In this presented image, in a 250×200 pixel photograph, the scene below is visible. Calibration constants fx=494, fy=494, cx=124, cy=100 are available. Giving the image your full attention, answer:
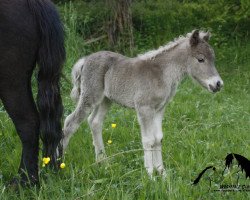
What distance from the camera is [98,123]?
18.7 ft

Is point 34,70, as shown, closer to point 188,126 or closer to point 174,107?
point 188,126

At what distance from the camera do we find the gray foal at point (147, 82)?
5082 millimetres

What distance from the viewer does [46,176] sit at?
465cm

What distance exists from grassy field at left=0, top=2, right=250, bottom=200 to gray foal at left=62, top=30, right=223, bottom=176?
0.86 ft

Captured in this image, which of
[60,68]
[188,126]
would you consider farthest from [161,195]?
[188,126]

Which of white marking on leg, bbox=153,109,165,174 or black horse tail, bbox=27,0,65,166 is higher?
black horse tail, bbox=27,0,65,166

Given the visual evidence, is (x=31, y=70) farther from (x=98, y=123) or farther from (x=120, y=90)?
(x=98, y=123)

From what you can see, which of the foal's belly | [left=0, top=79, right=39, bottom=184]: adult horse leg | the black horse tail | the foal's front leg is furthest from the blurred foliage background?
[left=0, top=79, right=39, bottom=184]: adult horse leg

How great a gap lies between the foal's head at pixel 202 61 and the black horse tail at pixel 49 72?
1352 millimetres

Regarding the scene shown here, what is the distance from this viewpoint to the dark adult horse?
4480 mm

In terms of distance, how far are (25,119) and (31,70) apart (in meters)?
→ 0.47

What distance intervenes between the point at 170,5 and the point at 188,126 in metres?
9.03

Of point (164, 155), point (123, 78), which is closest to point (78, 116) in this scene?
point (123, 78)

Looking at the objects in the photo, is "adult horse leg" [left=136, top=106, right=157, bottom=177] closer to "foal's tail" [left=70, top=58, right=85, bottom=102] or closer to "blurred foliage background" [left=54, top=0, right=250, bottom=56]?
"foal's tail" [left=70, top=58, right=85, bottom=102]
